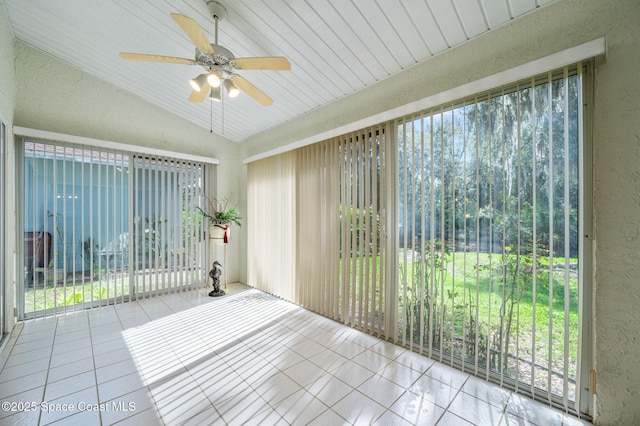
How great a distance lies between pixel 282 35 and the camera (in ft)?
7.34

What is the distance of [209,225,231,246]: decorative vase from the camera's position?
420 cm

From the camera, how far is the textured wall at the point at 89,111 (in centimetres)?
302

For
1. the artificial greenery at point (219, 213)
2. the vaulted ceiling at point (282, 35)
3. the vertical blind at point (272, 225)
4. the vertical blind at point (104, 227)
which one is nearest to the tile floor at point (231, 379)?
the vertical blind at point (104, 227)

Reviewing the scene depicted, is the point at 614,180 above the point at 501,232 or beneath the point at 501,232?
above

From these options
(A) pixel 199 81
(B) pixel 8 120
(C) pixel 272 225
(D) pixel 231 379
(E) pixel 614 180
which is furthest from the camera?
(C) pixel 272 225

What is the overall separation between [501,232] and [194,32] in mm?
2646

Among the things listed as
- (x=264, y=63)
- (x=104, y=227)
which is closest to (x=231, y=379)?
(x=264, y=63)

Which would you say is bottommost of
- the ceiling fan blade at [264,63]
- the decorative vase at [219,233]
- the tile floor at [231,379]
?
the tile floor at [231,379]

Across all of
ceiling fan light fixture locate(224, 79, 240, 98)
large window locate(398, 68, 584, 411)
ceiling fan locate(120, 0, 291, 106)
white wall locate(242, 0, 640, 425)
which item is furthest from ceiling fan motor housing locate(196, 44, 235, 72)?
white wall locate(242, 0, 640, 425)

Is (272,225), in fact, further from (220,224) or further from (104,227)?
(104,227)

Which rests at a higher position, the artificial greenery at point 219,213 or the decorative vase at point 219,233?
the artificial greenery at point 219,213

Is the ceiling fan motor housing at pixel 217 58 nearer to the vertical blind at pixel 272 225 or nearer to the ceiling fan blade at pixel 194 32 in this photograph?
the ceiling fan blade at pixel 194 32

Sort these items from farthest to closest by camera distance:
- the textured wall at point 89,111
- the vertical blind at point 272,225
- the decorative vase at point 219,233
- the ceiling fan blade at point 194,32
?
the decorative vase at point 219,233 → the vertical blind at point 272,225 → the textured wall at point 89,111 → the ceiling fan blade at point 194,32

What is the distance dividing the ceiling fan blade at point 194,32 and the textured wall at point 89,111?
104 inches
